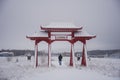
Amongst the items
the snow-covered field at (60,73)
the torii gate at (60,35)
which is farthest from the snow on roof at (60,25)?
the snow-covered field at (60,73)

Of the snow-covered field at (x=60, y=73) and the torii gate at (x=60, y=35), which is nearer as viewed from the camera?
the snow-covered field at (x=60, y=73)

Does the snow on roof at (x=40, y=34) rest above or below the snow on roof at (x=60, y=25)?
below

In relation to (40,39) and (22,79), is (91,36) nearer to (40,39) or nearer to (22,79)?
(40,39)

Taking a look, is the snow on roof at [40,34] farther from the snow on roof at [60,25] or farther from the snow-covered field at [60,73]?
the snow-covered field at [60,73]

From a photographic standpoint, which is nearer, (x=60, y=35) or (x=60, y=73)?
(x=60, y=73)

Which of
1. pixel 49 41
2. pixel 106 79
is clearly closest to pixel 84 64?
pixel 49 41

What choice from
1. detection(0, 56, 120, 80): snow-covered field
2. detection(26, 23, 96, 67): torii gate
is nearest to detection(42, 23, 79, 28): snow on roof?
detection(26, 23, 96, 67): torii gate

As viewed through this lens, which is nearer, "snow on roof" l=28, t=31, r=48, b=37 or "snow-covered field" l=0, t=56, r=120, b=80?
"snow-covered field" l=0, t=56, r=120, b=80

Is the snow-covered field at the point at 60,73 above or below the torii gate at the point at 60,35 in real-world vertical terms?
below

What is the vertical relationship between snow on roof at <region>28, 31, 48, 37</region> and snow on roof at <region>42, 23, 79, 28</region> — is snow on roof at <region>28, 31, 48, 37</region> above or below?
below

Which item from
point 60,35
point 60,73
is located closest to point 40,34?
point 60,35

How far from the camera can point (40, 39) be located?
759 inches

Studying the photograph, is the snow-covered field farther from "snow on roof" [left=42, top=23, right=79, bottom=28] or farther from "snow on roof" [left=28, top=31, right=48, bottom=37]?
"snow on roof" [left=42, top=23, right=79, bottom=28]

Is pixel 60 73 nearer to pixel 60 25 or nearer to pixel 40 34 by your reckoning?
pixel 40 34
